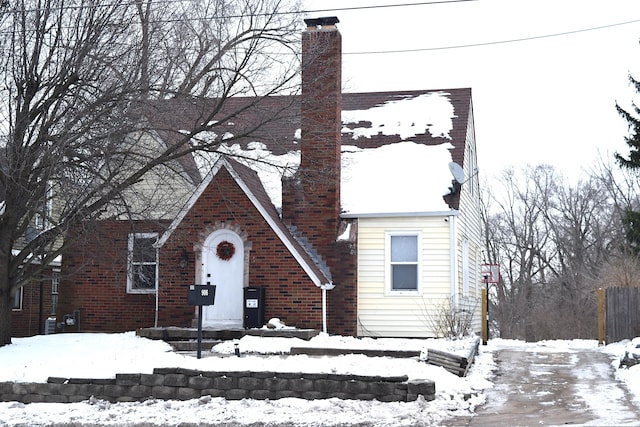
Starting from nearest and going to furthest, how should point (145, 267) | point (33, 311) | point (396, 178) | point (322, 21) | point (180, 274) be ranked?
point (180, 274) → point (322, 21) → point (145, 267) → point (396, 178) → point (33, 311)

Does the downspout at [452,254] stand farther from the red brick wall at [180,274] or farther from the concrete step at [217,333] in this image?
the concrete step at [217,333]

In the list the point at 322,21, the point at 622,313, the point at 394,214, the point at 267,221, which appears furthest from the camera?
the point at 322,21

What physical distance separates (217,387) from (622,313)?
12385mm

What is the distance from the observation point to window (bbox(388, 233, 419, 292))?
20672 mm

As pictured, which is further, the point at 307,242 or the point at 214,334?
the point at 307,242

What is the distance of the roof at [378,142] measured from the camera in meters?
18.3

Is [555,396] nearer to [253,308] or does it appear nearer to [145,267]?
[253,308]

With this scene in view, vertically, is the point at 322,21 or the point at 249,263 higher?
the point at 322,21

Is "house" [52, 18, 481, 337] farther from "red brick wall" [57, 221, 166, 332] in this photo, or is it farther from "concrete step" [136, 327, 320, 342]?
"concrete step" [136, 327, 320, 342]

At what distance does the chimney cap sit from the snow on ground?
897 centimetres

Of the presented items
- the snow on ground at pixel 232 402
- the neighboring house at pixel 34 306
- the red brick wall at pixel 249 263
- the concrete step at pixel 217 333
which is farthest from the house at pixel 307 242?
the neighboring house at pixel 34 306

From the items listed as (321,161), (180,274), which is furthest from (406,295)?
(180,274)

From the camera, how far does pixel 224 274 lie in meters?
19.8

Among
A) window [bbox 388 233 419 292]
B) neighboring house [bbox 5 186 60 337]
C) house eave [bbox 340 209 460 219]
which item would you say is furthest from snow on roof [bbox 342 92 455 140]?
neighboring house [bbox 5 186 60 337]
